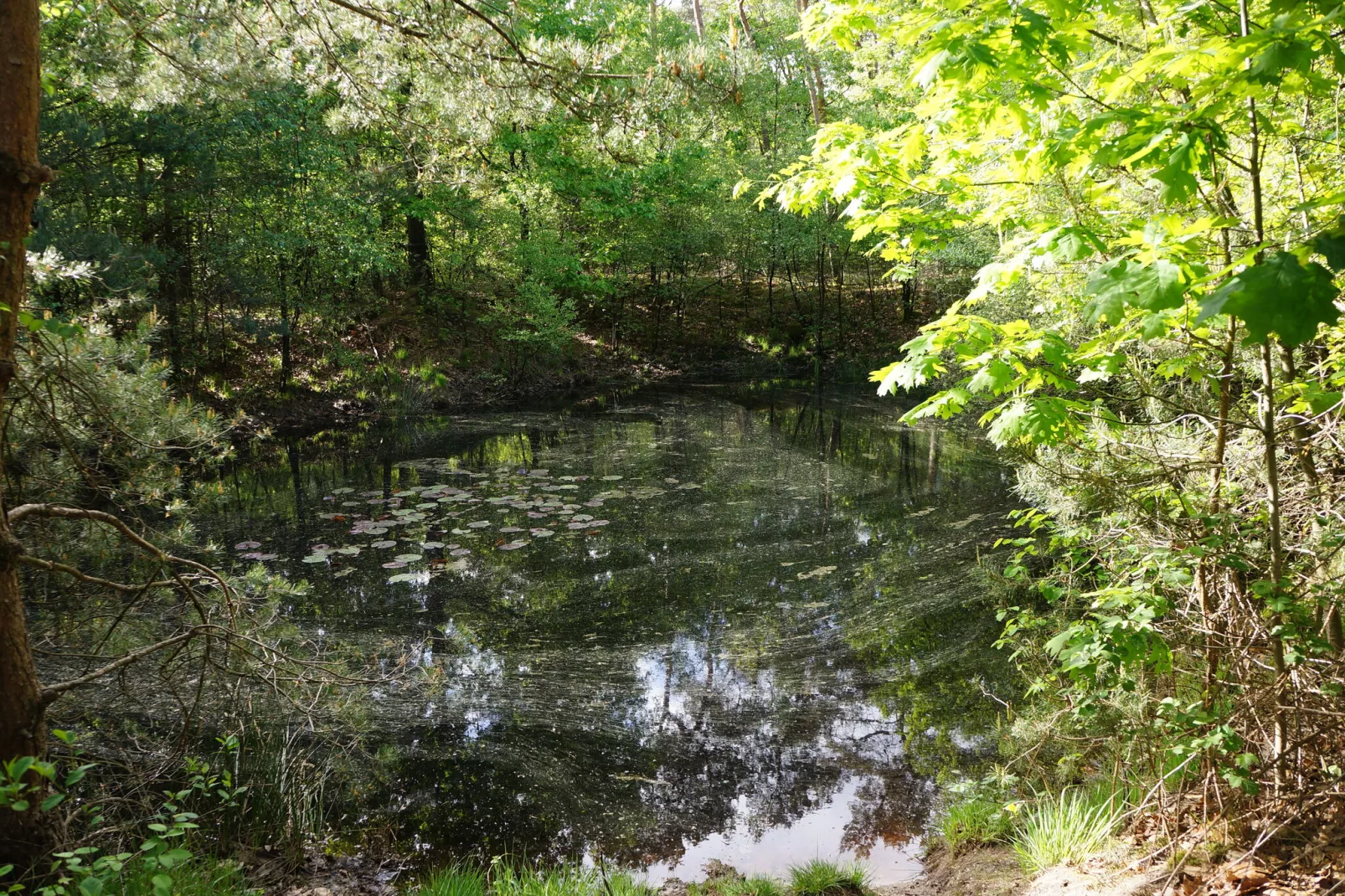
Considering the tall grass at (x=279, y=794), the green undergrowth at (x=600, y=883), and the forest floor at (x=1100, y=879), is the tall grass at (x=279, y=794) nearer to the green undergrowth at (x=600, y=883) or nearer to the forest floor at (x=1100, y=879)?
the green undergrowth at (x=600, y=883)

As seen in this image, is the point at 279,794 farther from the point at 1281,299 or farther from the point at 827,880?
the point at 1281,299

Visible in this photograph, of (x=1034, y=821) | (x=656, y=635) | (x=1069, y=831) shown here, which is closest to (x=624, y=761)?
(x=656, y=635)

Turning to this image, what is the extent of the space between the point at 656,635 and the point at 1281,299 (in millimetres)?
4009

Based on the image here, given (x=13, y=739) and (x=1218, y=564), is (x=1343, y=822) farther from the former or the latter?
(x=13, y=739)

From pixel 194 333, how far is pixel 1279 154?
1191 cm

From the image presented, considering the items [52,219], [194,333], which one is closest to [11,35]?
[52,219]

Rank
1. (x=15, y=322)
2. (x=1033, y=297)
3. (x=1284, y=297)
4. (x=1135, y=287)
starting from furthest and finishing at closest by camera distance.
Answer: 1. (x=1033, y=297)
2. (x=15, y=322)
3. (x=1135, y=287)
4. (x=1284, y=297)

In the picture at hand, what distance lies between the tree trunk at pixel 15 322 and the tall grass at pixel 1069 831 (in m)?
2.84

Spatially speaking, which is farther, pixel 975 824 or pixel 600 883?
pixel 975 824

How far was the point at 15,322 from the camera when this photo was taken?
200 centimetres

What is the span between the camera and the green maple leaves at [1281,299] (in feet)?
3.88

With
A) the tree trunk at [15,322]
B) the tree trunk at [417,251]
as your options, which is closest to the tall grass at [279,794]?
the tree trunk at [15,322]

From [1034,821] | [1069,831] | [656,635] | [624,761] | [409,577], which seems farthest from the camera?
[409,577]

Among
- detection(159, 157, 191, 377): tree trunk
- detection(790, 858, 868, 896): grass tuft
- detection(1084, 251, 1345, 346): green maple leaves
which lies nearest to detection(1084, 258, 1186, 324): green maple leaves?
detection(1084, 251, 1345, 346): green maple leaves
